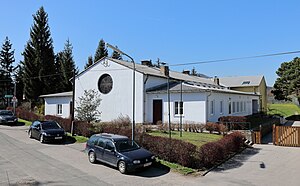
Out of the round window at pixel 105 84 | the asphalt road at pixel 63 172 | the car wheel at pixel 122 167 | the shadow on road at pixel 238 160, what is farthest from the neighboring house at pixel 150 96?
the car wheel at pixel 122 167

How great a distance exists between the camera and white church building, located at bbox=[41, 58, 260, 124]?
25.0m

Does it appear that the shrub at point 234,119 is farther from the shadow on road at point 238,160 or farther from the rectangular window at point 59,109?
the rectangular window at point 59,109

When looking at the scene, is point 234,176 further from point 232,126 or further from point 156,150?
point 232,126

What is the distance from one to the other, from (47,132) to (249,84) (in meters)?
43.2

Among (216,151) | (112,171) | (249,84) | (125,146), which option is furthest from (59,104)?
(249,84)

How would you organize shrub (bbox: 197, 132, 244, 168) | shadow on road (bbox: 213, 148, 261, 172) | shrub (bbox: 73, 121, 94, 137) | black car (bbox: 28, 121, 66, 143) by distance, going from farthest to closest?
shrub (bbox: 73, 121, 94, 137) < black car (bbox: 28, 121, 66, 143) < shadow on road (bbox: 213, 148, 261, 172) < shrub (bbox: 197, 132, 244, 168)

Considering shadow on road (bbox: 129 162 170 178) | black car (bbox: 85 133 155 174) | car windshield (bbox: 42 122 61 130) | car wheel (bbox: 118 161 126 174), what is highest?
car windshield (bbox: 42 122 61 130)

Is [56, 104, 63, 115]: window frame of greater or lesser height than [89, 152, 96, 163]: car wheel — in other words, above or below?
above

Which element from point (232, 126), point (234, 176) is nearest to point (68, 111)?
point (232, 126)

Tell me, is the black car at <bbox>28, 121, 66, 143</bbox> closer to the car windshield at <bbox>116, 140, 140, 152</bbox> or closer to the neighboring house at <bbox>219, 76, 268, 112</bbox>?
the car windshield at <bbox>116, 140, 140, 152</bbox>

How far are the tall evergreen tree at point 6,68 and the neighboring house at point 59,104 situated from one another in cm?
3000

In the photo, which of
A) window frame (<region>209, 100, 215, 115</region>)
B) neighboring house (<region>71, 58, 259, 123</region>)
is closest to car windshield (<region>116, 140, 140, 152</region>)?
neighboring house (<region>71, 58, 259, 123</region>)

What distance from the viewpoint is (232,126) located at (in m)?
23.6

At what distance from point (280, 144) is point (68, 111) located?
85.8 feet
